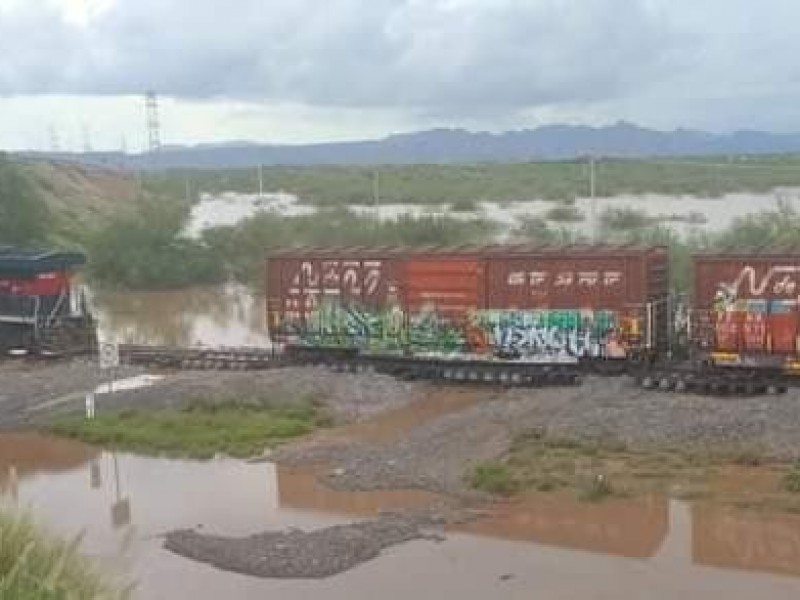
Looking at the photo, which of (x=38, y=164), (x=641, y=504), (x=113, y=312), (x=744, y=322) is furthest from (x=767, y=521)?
(x=38, y=164)

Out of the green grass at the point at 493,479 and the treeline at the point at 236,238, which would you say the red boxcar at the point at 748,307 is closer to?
the green grass at the point at 493,479

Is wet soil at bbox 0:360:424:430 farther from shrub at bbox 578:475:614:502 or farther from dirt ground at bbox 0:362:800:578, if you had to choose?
shrub at bbox 578:475:614:502

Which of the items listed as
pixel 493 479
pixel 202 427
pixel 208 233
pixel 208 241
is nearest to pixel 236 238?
pixel 208 241

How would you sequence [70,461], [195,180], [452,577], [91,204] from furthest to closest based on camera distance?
[195,180] < [91,204] < [70,461] < [452,577]

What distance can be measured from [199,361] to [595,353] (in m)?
11.9

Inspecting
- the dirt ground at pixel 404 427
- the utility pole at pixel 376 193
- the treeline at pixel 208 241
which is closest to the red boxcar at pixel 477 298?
the dirt ground at pixel 404 427

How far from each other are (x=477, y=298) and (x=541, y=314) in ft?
5.64

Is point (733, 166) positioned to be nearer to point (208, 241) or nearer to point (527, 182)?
point (527, 182)

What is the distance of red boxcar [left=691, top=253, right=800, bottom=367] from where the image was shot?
86.0 feet

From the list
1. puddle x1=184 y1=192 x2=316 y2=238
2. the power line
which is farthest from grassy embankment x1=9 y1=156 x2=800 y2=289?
the power line

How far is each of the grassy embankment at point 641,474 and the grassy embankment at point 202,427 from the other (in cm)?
573

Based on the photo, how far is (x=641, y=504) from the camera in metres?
19.6

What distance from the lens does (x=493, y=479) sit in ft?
67.9

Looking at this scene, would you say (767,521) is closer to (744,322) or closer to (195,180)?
(744,322)
